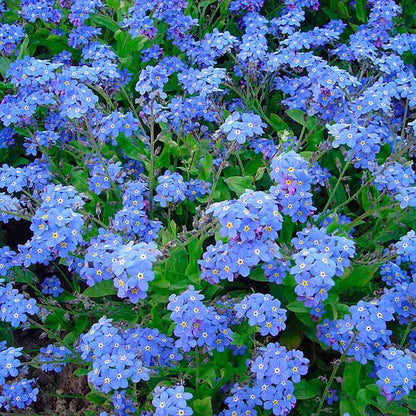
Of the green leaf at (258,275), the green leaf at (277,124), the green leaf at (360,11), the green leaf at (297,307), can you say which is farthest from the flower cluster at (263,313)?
the green leaf at (360,11)

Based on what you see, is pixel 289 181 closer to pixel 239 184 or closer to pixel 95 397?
pixel 239 184

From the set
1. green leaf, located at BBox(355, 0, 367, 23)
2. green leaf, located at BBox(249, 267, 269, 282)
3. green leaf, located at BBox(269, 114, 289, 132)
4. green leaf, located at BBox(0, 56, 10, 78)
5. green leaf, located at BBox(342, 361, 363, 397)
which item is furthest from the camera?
green leaf, located at BBox(355, 0, 367, 23)

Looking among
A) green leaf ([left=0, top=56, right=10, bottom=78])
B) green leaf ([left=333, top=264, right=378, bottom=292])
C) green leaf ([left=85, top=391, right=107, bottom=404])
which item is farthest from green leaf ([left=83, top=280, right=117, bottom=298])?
green leaf ([left=0, top=56, right=10, bottom=78])

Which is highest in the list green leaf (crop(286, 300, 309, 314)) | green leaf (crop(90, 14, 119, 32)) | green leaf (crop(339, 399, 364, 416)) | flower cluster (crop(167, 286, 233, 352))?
green leaf (crop(90, 14, 119, 32))

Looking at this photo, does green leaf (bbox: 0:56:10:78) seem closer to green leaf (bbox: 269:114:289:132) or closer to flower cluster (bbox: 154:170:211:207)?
flower cluster (bbox: 154:170:211:207)

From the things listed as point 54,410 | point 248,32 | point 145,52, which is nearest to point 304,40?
point 248,32

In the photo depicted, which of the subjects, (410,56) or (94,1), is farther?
(410,56)

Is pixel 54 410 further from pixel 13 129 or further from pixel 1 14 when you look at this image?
pixel 1 14
